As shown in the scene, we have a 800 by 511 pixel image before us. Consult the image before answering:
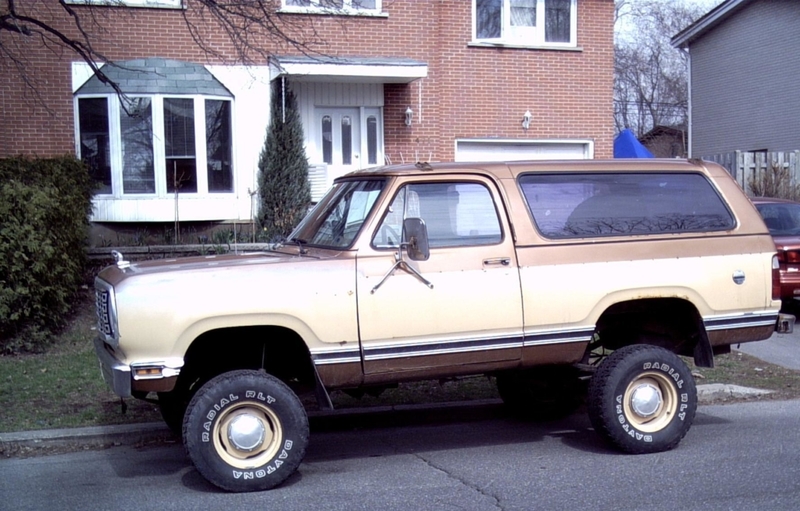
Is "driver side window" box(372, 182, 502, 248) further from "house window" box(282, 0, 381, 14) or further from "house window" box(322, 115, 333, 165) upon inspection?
"house window" box(322, 115, 333, 165)

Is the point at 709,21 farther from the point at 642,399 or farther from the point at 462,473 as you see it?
the point at 462,473

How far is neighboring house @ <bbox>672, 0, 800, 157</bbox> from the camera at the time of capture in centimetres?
2639

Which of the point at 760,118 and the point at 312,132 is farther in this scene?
the point at 760,118

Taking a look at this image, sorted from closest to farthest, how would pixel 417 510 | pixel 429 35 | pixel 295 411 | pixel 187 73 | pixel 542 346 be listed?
pixel 417 510, pixel 295 411, pixel 542 346, pixel 187 73, pixel 429 35

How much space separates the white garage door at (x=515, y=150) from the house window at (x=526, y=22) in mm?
1926

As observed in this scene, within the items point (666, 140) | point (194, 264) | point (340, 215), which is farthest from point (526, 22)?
point (666, 140)

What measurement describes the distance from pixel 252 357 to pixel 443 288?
61.1 inches

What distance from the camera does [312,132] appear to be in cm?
1656

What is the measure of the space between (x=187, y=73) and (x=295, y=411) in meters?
10.5

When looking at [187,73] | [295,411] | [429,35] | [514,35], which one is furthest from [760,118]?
[295,411]

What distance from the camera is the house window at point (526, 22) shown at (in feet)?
56.3

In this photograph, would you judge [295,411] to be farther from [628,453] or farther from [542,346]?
[628,453]

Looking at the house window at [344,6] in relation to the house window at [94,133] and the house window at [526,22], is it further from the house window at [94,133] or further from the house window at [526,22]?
the house window at [94,133]

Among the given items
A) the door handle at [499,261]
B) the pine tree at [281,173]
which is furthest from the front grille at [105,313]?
the pine tree at [281,173]
